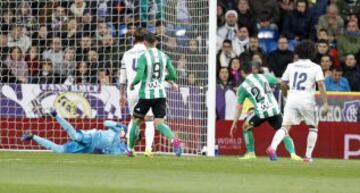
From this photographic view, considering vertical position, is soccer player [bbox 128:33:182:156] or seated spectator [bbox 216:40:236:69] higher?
seated spectator [bbox 216:40:236:69]

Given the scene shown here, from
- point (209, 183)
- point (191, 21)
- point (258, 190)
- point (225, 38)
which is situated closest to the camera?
point (258, 190)

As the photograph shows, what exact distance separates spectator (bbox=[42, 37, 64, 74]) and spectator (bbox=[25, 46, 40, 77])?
17 centimetres

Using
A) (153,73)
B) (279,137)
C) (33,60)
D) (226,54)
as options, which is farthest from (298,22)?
(153,73)

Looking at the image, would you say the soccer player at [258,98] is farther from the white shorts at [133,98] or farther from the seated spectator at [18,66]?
the seated spectator at [18,66]

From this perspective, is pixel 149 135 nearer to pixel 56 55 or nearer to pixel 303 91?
pixel 303 91

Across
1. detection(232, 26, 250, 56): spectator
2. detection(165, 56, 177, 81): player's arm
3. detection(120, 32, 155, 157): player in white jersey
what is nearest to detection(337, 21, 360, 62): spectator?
detection(232, 26, 250, 56): spectator

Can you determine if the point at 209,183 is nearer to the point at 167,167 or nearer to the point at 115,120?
the point at 167,167

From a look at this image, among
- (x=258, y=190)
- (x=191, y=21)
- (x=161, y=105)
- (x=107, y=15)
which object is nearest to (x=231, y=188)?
(x=258, y=190)

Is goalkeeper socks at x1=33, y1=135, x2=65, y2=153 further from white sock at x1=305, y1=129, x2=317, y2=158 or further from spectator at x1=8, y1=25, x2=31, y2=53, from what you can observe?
white sock at x1=305, y1=129, x2=317, y2=158

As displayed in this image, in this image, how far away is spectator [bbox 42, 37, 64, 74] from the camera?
23.4 metres

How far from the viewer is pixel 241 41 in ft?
84.1

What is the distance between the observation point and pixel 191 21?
22.1 metres

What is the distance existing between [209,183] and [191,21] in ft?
33.9

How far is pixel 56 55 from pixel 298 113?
6329mm
